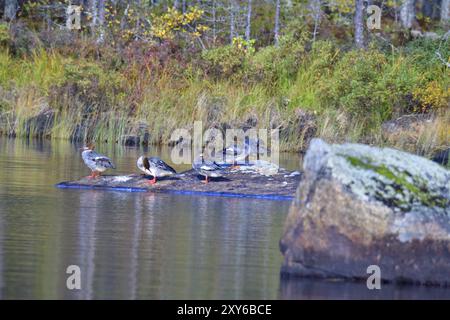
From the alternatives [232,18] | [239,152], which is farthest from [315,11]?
[239,152]

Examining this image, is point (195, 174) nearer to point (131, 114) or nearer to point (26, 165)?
point (26, 165)

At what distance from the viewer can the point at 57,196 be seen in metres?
16.0

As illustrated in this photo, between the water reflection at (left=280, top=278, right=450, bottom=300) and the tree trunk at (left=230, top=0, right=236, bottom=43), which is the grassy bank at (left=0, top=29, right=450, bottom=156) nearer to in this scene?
the tree trunk at (left=230, top=0, right=236, bottom=43)

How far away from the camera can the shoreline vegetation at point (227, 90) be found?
2830 centimetres

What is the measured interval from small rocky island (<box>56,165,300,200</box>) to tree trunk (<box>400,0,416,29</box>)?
1031 inches

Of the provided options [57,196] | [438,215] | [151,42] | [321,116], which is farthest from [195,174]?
[151,42]

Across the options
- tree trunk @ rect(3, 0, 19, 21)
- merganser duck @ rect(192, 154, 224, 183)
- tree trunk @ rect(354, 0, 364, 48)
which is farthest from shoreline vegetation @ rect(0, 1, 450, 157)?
merganser duck @ rect(192, 154, 224, 183)

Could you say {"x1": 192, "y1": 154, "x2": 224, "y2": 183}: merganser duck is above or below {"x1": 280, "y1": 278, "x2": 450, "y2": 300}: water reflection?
above

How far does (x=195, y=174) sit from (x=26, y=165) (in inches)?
173

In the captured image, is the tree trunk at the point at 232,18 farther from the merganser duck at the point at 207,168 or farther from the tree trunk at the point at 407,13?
the merganser duck at the point at 207,168

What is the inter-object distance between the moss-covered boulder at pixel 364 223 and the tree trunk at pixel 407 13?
3277 centimetres

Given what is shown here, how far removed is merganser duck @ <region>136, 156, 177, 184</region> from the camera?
16.9m

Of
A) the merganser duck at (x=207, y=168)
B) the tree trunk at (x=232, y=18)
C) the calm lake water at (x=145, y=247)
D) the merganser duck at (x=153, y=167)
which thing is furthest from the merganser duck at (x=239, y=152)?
the tree trunk at (x=232, y=18)

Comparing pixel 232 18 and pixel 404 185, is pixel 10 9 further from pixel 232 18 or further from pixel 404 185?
pixel 404 185
